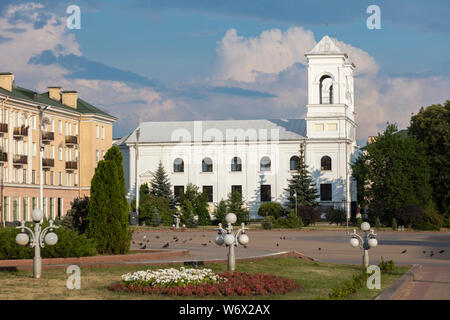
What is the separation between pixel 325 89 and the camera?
281ft

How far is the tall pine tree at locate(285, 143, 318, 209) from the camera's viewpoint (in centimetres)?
7975

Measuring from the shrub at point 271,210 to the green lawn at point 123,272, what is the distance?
172 feet

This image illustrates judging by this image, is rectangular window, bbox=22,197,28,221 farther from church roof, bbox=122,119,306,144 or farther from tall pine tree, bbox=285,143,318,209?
tall pine tree, bbox=285,143,318,209

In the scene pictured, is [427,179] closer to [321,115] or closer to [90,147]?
[321,115]

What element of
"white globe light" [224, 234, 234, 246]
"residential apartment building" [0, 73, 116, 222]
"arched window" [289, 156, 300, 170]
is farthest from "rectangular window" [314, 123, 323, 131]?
"white globe light" [224, 234, 234, 246]

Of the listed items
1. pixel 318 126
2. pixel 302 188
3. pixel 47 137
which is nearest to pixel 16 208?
pixel 47 137

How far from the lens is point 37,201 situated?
7006 cm

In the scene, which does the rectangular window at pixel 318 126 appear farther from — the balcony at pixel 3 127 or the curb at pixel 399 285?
the curb at pixel 399 285

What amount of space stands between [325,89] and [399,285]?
6748 cm

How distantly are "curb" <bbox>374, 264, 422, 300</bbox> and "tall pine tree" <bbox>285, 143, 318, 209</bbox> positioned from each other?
5461 centimetres

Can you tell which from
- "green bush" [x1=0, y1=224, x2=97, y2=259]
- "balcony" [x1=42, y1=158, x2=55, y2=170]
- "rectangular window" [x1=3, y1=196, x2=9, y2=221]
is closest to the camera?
"green bush" [x1=0, y1=224, x2=97, y2=259]

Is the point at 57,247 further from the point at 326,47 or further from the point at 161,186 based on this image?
the point at 326,47
